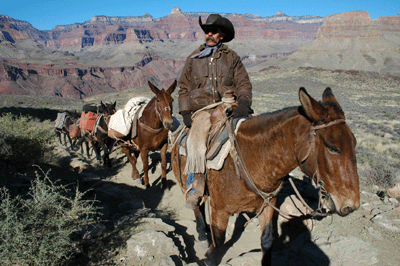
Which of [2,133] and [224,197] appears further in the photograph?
[2,133]

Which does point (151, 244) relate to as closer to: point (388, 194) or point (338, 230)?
point (338, 230)

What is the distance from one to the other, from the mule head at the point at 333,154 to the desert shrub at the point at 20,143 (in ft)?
23.6

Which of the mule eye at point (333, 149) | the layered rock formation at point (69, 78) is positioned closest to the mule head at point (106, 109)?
the mule eye at point (333, 149)

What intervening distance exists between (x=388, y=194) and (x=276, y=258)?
3.16m

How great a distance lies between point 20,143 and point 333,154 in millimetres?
7966

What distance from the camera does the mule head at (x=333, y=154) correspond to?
1736mm

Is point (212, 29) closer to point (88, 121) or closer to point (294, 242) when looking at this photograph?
point (294, 242)

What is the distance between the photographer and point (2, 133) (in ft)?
21.1

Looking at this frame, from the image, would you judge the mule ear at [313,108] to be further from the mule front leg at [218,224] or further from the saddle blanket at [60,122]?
the saddle blanket at [60,122]

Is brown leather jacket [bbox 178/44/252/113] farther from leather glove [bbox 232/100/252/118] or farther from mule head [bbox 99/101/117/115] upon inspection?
mule head [bbox 99/101/117/115]

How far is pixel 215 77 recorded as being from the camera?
10.6ft

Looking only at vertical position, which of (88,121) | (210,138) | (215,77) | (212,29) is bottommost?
(88,121)

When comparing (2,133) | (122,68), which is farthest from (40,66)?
(2,133)

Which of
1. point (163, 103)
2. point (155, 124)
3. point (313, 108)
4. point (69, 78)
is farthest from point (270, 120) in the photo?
point (69, 78)
